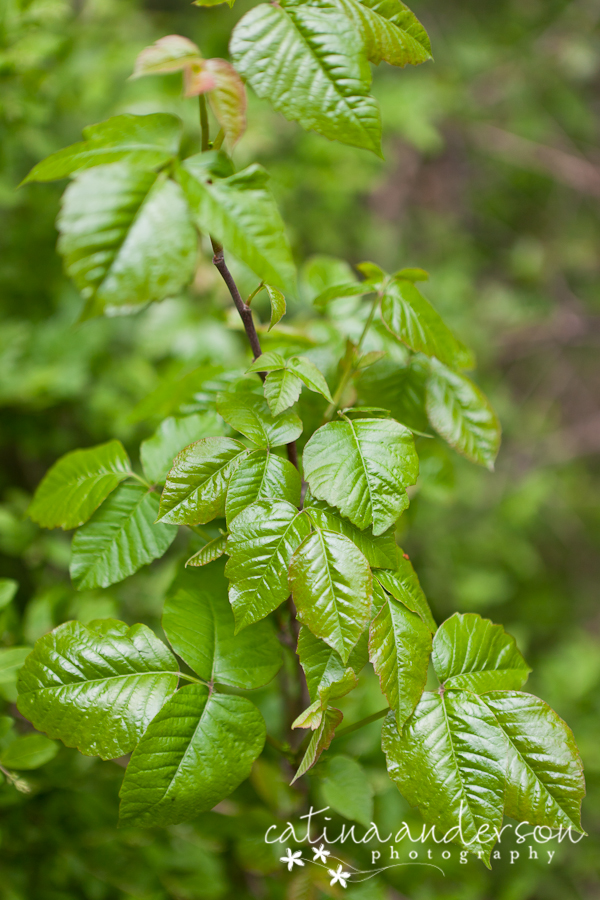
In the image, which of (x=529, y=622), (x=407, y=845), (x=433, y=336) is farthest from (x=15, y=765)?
(x=529, y=622)

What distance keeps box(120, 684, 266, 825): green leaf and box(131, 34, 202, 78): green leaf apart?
56 centimetres

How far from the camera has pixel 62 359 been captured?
1.53 metres

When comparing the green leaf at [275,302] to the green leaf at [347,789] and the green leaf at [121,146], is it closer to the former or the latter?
the green leaf at [121,146]

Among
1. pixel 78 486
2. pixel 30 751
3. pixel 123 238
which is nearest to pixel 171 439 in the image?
pixel 78 486

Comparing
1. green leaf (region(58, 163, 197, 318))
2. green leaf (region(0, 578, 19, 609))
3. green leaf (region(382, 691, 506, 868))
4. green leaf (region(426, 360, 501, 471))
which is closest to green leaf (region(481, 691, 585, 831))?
green leaf (region(382, 691, 506, 868))

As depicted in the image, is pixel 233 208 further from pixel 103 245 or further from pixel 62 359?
pixel 62 359

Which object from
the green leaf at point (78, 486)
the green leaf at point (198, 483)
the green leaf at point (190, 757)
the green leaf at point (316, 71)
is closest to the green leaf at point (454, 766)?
the green leaf at point (190, 757)

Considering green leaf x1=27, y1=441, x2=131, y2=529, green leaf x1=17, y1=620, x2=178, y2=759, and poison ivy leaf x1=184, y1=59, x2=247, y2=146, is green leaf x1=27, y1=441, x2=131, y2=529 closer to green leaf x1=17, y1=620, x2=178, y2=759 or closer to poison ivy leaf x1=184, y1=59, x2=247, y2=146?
green leaf x1=17, y1=620, x2=178, y2=759

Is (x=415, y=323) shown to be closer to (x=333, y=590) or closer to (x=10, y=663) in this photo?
(x=333, y=590)

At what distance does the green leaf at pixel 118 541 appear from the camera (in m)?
0.58

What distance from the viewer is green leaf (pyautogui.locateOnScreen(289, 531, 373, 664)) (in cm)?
44

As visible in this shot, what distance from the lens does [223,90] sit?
0.50m

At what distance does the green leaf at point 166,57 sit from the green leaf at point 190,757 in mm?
564

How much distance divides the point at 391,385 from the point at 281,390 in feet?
0.66
